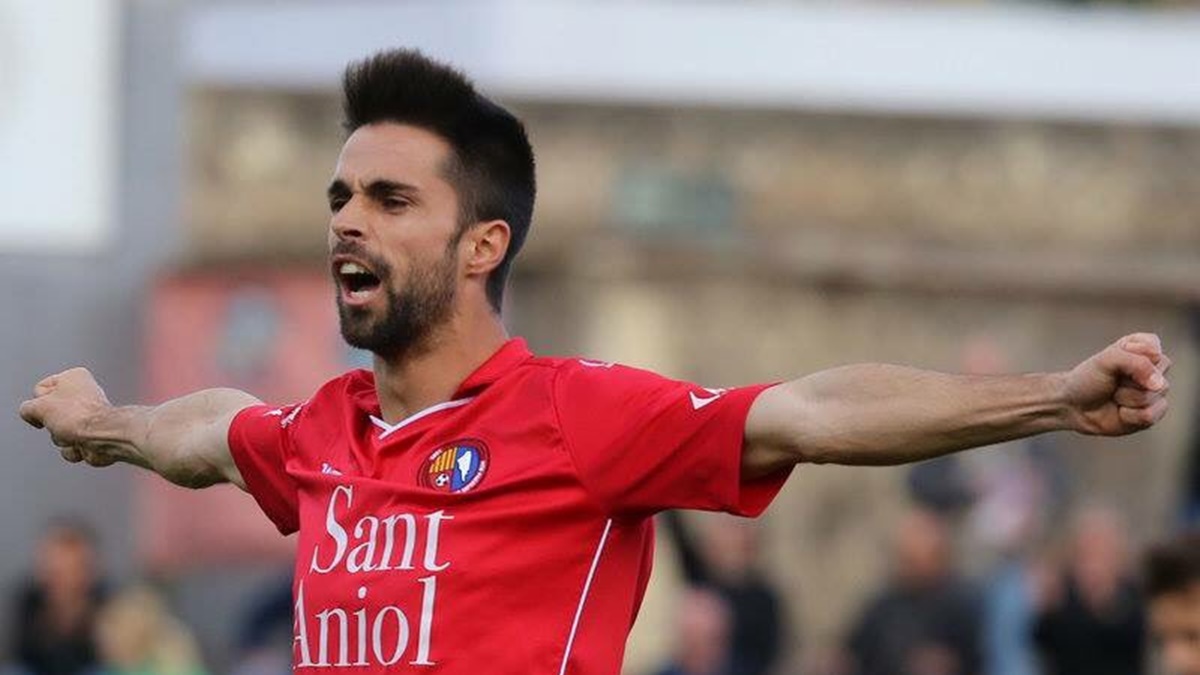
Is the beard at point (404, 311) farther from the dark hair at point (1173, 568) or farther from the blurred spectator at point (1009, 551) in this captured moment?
the blurred spectator at point (1009, 551)

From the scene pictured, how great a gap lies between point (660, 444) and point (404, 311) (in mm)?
668

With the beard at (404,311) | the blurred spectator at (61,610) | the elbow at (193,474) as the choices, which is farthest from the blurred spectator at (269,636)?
the beard at (404,311)

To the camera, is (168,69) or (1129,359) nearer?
(1129,359)

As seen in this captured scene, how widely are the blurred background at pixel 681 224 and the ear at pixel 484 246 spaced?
10200mm

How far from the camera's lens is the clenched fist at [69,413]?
7629 mm

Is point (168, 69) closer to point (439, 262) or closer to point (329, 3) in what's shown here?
point (329, 3)

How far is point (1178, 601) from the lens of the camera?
27.9 ft

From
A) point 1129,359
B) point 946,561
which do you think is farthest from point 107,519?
point 1129,359

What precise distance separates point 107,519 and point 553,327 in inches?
113

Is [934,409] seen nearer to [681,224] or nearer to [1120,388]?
[1120,388]

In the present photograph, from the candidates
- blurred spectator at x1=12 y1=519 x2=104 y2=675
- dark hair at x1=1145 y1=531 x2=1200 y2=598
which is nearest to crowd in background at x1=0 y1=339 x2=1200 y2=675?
blurred spectator at x1=12 y1=519 x2=104 y2=675

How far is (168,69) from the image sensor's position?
2019 cm

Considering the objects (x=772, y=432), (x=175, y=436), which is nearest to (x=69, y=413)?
(x=175, y=436)

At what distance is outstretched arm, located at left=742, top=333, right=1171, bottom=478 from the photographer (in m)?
5.94
